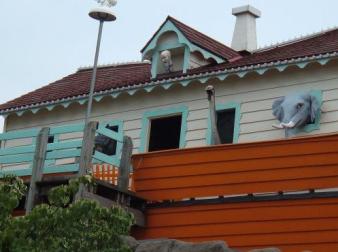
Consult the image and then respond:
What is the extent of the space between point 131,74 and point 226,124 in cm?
414

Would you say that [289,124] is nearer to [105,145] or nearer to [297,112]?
[297,112]

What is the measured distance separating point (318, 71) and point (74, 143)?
4747 mm

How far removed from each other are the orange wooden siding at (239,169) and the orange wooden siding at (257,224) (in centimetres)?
26

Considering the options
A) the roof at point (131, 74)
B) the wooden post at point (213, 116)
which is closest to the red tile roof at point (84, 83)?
the roof at point (131, 74)

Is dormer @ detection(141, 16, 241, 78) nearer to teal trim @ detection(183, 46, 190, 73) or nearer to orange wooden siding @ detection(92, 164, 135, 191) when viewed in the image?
teal trim @ detection(183, 46, 190, 73)

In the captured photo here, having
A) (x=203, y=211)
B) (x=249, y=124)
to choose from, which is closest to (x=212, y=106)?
(x=249, y=124)

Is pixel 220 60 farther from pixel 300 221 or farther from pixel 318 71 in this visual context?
pixel 300 221

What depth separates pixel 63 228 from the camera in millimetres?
13812

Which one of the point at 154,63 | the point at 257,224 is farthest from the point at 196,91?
the point at 257,224

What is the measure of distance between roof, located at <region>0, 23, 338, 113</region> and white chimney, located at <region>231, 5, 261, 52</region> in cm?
116

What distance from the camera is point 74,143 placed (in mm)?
18312

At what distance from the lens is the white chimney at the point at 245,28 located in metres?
23.4

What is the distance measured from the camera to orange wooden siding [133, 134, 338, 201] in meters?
16.8

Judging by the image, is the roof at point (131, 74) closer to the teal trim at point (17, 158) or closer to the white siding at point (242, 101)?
the white siding at point (242, 101)
